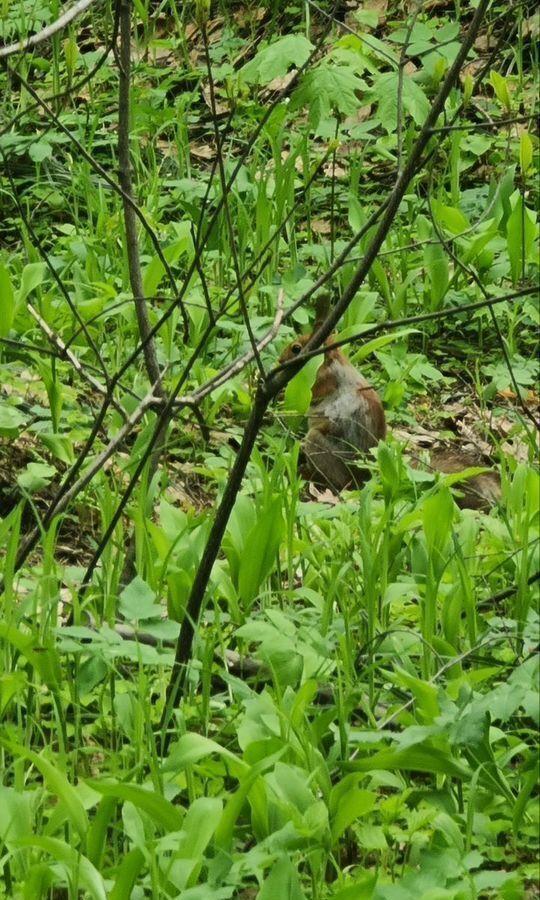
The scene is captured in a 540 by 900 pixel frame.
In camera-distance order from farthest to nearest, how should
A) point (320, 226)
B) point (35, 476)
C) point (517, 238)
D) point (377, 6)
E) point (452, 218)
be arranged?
point (377, 6) < point (320, 226) < point (452, 218) < point (517, 238) < point (35, 476)

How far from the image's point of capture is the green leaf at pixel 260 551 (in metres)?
2.88

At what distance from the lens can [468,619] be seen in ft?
8.83

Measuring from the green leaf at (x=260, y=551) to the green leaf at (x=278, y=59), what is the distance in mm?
1092

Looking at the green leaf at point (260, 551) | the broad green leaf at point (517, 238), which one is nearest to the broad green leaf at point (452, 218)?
the broad green leaf at point (517, 238)

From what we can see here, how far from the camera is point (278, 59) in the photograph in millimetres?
3262

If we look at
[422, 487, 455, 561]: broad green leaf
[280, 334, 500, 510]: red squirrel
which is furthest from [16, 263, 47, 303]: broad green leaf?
[422, 487, 455, 561]: broad green leaf

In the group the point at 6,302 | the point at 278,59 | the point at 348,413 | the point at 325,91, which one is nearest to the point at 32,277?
the point at 6,302

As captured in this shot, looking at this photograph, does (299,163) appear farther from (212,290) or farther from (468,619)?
(468,619)

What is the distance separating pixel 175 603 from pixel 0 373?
1.52 m

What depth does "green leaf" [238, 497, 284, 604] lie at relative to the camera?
288cm

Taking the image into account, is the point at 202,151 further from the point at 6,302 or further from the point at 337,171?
the point at 6,302

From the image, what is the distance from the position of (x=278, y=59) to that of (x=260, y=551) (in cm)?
128

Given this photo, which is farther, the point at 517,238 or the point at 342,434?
the point at 517,238

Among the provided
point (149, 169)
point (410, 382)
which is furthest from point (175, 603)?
point (149, 169)
